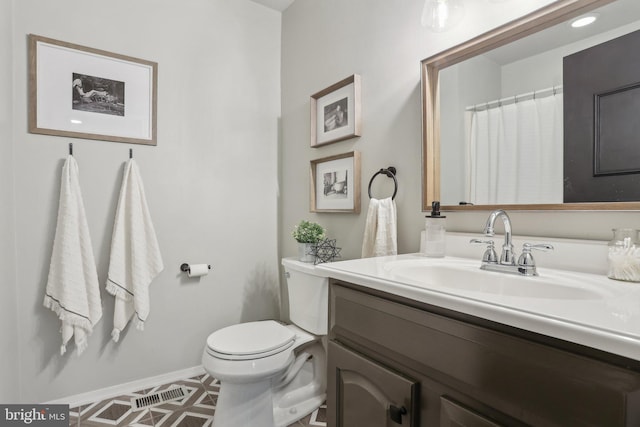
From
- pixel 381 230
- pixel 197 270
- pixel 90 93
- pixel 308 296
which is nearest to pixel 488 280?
pixel 381 230

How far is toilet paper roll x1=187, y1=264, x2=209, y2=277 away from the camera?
78.3 inches

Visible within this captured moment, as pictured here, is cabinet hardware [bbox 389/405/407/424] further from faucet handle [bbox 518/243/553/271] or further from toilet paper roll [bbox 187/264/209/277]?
toilet paper roll [bbox 187/264/209/277]

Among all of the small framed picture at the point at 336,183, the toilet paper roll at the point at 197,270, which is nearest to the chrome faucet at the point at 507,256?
the small framed picture at the point at 336,183

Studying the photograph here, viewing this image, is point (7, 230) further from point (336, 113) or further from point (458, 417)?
point (458, 417)

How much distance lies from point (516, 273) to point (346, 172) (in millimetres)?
1022

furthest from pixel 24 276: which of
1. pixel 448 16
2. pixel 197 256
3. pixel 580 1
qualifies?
pixel 580 1

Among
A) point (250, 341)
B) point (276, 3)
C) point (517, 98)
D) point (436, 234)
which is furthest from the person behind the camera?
point (276, 3)

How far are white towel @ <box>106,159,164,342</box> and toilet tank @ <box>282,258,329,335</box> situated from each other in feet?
2.52

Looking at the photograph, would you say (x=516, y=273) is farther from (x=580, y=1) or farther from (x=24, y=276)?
(x=24, y=276)

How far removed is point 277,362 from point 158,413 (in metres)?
0.75

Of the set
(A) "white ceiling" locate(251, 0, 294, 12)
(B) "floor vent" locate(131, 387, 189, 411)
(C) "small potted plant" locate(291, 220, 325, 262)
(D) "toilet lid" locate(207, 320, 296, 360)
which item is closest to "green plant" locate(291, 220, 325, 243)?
(C) "small potted plant" locate(291, 220, 325, 262)

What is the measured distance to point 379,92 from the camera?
1.59 meters

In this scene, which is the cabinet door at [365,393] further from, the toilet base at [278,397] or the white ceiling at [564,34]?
the white ceiling at [564,34]

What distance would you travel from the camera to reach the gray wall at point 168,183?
1.62 meters
